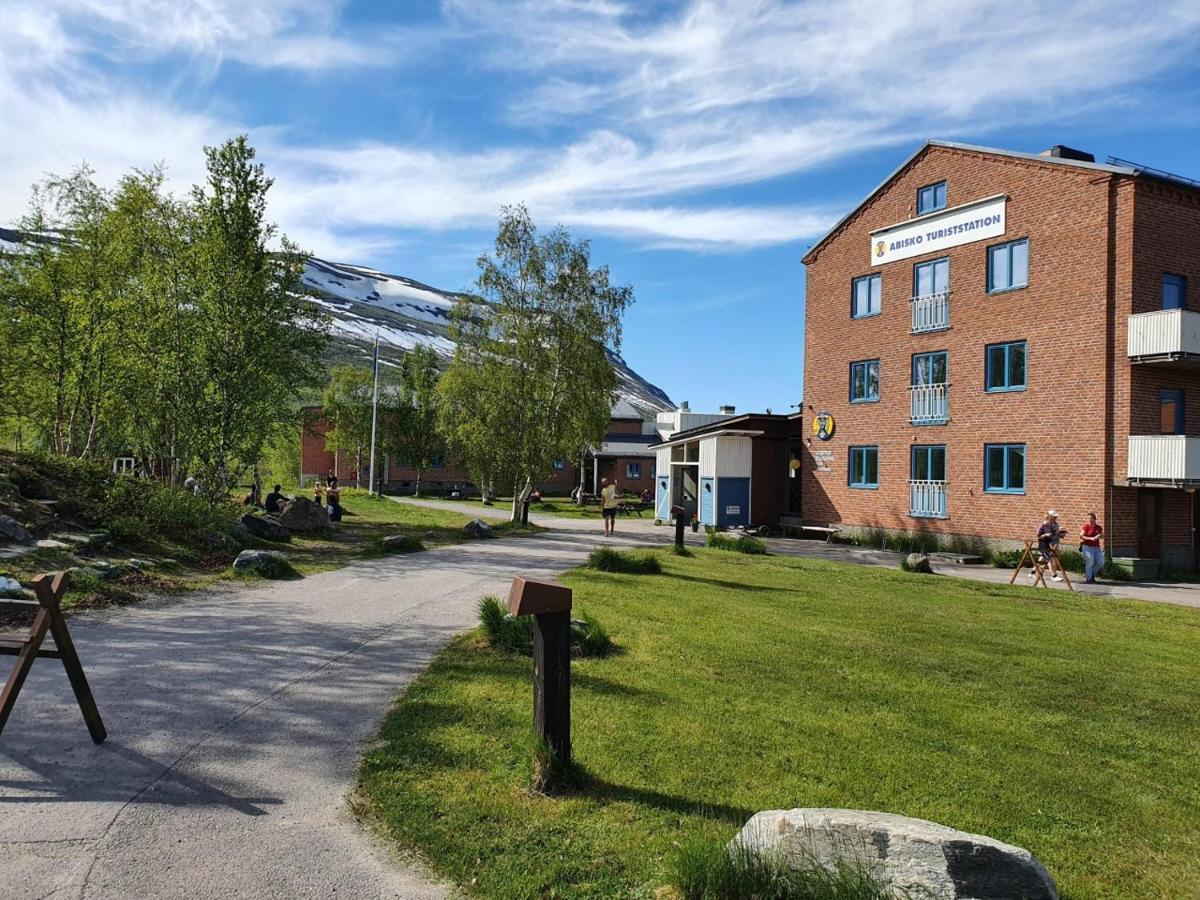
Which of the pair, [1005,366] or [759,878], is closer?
[759,878]

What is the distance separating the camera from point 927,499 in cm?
2741

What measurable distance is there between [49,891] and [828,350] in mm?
31119

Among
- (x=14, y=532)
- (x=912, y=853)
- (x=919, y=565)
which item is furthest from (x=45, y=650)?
(x=919, y=565)

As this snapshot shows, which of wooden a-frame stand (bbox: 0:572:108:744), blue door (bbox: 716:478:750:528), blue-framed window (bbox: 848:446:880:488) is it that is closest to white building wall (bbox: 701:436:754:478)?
blue door (bbox: 716:478:750:528)

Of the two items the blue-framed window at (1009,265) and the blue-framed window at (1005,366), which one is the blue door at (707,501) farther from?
the blue-framed window at (1009,265)

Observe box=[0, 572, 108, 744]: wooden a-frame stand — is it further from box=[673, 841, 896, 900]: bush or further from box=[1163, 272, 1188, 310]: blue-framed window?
box=[1163, 272, 1188, 310]: blue-framed window

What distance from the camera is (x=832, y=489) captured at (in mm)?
31266

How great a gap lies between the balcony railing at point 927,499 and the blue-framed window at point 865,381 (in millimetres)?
3790

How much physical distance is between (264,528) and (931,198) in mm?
23885

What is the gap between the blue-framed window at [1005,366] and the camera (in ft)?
81.5

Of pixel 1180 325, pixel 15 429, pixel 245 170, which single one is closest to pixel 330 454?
pixel 15 429

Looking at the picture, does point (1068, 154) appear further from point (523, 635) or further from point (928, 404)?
point (523, 635)

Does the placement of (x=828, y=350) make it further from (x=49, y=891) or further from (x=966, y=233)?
(x=49, y=891)

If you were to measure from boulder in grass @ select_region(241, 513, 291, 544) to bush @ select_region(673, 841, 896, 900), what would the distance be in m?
18.3
